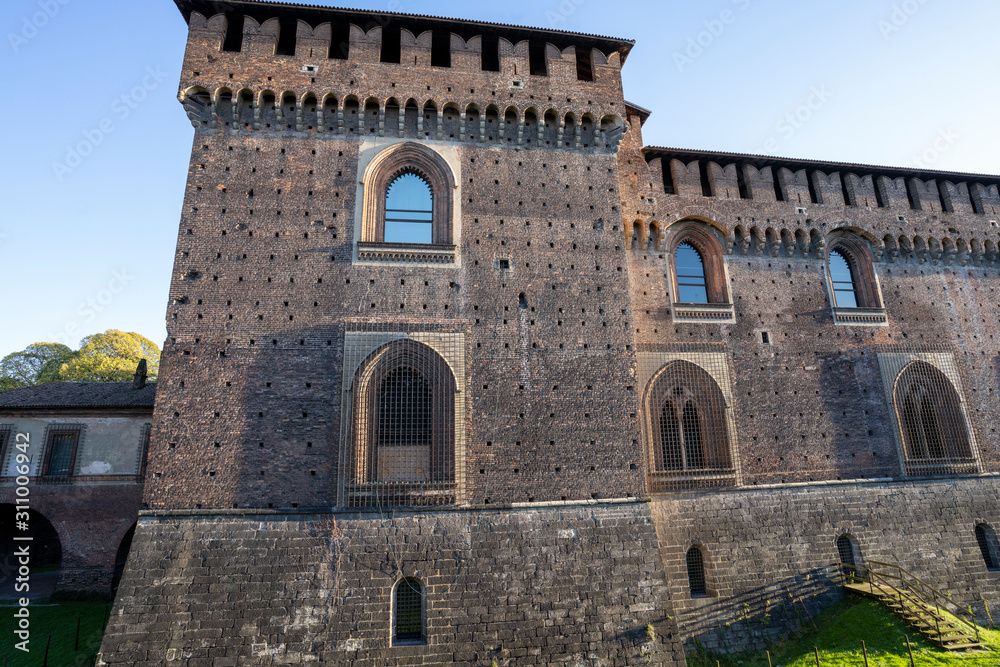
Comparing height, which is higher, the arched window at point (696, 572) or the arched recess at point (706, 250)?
the arched recess at point (706, 250)

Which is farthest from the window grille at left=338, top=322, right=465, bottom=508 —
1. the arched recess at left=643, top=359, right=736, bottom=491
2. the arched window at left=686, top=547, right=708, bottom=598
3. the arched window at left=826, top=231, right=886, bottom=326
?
the arched window at left=826, top=231, right=886, bottom=326

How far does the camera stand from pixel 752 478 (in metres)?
13.4

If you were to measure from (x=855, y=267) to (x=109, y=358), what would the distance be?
33071 mm

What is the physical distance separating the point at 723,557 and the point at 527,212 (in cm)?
922

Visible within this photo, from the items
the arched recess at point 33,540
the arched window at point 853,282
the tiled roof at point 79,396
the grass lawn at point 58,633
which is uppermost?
the arched window at point 853,282

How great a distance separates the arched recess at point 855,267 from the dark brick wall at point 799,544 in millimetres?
5176

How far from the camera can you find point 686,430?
44.4ft

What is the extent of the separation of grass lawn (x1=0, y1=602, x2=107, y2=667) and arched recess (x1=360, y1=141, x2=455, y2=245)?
1025cm

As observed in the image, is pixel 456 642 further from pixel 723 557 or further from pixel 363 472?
pixel 723 557

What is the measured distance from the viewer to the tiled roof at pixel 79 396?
1521 cm

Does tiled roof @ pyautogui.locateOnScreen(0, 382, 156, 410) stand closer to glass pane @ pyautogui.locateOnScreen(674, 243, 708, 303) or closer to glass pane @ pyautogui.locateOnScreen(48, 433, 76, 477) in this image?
glass pane @ pyautogui.locateOnScreen(48, 433, 76, 477)

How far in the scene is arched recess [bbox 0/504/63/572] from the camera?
648 inches

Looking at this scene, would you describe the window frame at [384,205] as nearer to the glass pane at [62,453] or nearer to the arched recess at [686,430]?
the arched recess at [686,430]

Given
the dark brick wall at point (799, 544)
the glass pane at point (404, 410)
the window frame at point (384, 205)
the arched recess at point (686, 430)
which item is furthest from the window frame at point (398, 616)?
the window frame at point (384, 205)
